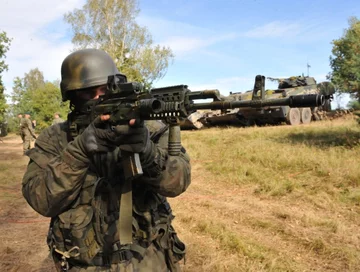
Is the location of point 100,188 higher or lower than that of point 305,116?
higher

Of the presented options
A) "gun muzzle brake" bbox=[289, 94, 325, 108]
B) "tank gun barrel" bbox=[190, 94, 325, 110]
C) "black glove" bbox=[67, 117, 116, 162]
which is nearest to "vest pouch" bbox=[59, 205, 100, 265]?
"black glove" bbox=[67, 117, 116, 162]

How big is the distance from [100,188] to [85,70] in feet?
2.69

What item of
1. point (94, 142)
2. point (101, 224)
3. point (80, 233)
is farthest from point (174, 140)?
point (80, 233)

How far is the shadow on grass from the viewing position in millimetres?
9393

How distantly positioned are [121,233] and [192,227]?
354 cm

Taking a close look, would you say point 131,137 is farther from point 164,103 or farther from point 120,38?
point 120,38

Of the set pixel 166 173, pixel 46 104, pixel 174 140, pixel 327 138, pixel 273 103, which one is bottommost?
pixel 327 138

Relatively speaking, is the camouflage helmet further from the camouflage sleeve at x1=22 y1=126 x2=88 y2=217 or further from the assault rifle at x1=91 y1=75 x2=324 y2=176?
the camouflage sleeve at x1=22 y1=126 x2=88 y2=217

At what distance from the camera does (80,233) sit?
213 cm

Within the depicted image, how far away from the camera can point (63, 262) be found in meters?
2.21

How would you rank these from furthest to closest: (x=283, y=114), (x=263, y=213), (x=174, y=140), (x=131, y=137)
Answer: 1. (x=283, y=114)
2. (x=263, y=213)
3. (x=174, y=140)
4. (x=131, y=137)

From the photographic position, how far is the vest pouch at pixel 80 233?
213 centimetres

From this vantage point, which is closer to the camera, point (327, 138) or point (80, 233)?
Answer: point (80, 233)

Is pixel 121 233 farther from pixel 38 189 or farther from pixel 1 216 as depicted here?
pixel 1 216
